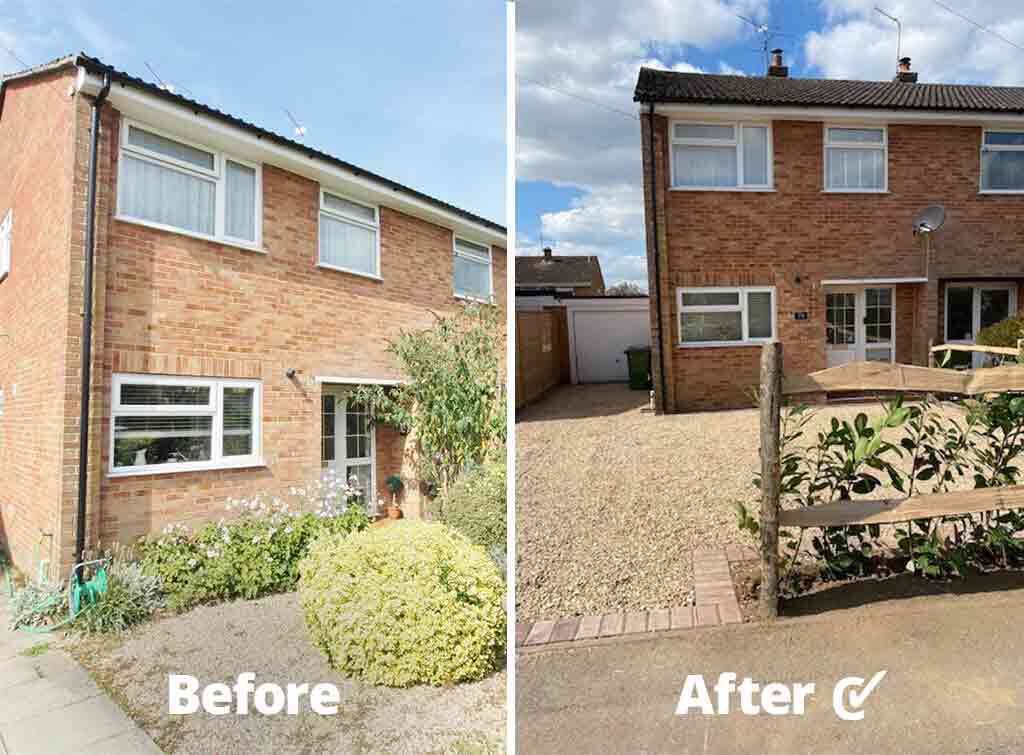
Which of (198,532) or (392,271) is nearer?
(198,532)

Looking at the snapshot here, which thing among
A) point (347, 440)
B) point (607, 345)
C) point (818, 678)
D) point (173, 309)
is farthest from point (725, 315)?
point (173, 309)

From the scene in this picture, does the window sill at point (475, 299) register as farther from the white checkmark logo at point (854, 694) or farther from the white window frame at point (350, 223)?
the white checkmark logo at point (854, 694)

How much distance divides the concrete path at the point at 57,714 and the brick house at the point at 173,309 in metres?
0.45

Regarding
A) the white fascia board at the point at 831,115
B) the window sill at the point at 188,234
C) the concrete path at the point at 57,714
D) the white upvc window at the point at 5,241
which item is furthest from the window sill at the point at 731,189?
the concrete path at the point at 57,714

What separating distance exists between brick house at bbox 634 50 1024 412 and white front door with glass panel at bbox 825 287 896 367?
0.04ft

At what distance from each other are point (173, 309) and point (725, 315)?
15.1 ft

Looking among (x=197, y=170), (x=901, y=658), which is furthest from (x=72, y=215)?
(x=901, y=658)

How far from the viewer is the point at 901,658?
2219 millimetres

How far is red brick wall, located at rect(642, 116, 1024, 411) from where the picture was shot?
13.6 ft

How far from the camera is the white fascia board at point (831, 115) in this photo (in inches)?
178

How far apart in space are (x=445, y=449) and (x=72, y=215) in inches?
86.5

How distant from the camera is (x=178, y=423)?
2.73 meters

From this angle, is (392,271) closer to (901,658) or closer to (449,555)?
(449,555)

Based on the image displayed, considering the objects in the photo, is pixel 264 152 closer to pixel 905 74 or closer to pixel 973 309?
pixel 973 309
